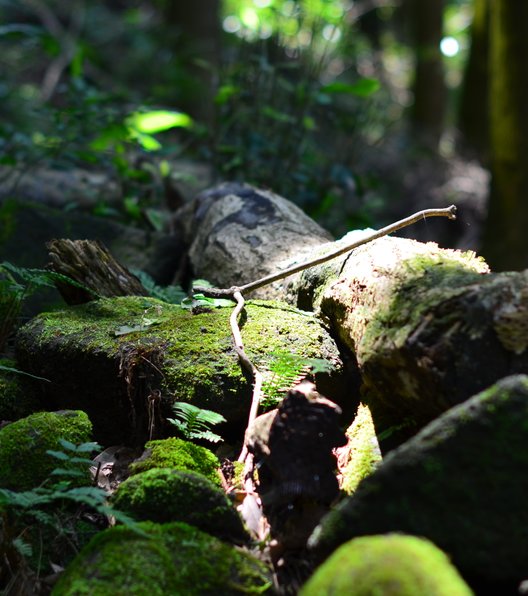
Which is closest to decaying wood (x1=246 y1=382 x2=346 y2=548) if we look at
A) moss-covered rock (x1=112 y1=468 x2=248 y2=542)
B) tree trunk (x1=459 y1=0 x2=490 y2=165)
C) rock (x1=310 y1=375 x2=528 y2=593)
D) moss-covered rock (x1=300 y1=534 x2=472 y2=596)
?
moss-covered rock (x1=112 y1=468 x2=248 y2=542)

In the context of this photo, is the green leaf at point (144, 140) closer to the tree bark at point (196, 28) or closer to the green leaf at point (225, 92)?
the green leaf at point (225, 92)

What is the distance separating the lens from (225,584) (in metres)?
2.02

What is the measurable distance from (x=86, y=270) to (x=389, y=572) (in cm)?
268

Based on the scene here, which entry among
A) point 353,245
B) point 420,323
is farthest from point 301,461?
point 353,245

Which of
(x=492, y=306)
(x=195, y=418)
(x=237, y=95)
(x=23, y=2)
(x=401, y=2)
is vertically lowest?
(x=195, y=418)

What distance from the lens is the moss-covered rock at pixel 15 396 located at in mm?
3182

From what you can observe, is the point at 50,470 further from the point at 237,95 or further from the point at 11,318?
the point at 237,95

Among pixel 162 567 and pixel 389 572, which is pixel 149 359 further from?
pixel 389 572

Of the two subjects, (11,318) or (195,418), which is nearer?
(195,418)

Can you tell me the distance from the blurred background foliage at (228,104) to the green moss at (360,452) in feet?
10.8

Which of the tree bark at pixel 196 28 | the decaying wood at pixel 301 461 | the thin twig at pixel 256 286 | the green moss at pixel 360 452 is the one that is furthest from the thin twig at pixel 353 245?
the tree bark at pixel 196 28

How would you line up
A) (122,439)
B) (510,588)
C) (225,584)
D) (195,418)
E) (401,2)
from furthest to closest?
1. (401,2)
2. (122,439)
3. (195,418)
4. (225,584)
5. (510,588)

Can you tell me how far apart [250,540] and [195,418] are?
0.65 m

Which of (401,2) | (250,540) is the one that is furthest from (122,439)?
(401,2)
